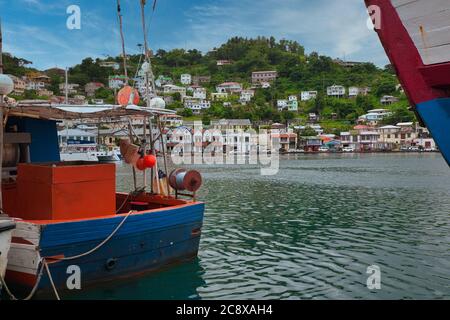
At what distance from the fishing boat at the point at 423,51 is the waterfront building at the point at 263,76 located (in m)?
193

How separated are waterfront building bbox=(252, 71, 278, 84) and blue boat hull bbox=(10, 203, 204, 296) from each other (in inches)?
7486

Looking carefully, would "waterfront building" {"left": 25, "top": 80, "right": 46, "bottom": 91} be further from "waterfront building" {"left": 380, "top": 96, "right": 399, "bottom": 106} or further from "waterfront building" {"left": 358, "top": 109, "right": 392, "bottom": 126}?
"waterfront building" {"left": 380, "top": 96, "right": 399, "bottom": 106}

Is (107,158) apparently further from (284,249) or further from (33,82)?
(33,82)

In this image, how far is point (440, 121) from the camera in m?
5.03

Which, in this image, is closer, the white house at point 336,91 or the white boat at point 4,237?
the white boat at point 4,237

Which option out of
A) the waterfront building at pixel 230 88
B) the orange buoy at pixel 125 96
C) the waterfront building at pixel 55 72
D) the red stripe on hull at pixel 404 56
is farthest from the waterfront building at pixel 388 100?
the red stripe on hull at pixel 404 56

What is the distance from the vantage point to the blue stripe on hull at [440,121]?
5000mm

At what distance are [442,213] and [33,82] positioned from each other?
13293 cm

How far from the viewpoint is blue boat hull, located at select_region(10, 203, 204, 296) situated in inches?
280

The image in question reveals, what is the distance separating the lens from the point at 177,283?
8.63m

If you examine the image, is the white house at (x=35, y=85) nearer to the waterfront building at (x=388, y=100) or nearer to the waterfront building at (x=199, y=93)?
the waterfront building at (x=199, y=93)

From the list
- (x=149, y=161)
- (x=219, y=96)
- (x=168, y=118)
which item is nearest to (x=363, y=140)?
(x=219, y=96)

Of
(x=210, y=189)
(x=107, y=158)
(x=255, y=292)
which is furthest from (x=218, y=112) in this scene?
(x=255, y=292)

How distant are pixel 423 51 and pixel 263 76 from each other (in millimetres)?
197059
